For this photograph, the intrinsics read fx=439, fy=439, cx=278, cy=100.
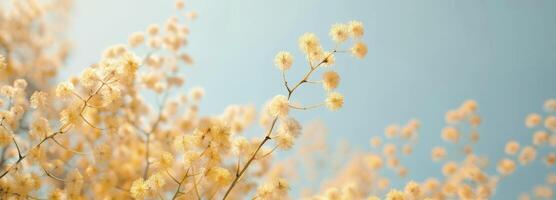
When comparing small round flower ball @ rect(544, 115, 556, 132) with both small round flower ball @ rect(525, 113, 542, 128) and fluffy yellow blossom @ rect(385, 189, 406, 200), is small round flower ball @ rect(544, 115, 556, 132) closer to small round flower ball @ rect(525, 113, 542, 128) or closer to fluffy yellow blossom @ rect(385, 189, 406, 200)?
small round flower ball @ rect(525, 113, 542, 128)

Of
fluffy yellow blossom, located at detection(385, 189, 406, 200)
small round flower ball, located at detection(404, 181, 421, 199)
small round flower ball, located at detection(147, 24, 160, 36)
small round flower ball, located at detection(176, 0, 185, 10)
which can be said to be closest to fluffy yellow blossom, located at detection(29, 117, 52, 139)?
fluffy yellow blossom, located at detection(385, 189, 406, 200)

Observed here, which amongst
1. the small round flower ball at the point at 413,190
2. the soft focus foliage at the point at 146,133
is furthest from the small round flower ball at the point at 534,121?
the small round flower ball at the point at 413,190

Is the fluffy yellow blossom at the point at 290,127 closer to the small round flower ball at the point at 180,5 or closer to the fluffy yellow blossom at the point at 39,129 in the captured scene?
the fluffy yellow blossom at the point at 39,129

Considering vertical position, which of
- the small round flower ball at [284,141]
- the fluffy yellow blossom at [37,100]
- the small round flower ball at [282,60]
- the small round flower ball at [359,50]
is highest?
the small round flower ball at [359,50]

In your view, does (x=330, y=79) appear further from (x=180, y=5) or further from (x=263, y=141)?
(x=180, y=5)

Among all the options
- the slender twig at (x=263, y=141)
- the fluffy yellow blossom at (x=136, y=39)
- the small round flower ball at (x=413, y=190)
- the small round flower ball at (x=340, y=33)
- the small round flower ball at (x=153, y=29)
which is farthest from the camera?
the small round flower ball at (x=153, y=29)

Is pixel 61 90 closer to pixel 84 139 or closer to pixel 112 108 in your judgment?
pixel 112 108

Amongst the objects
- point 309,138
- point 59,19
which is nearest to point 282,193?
point 59,19
